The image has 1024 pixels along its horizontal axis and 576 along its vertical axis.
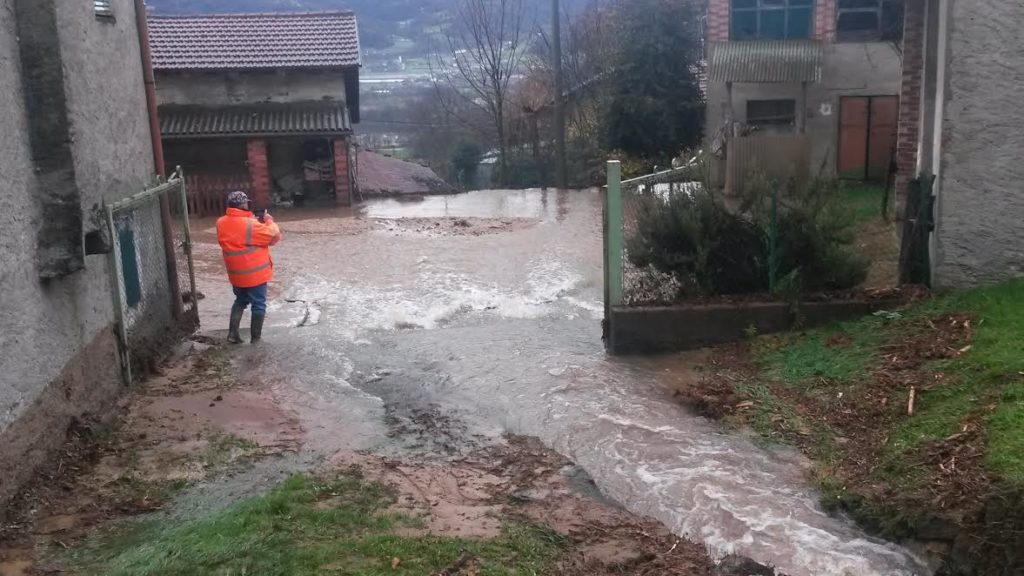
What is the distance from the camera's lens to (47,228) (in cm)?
638

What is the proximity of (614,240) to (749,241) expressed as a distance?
4.31 ft

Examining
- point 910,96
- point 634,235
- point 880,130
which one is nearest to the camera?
point 634,235

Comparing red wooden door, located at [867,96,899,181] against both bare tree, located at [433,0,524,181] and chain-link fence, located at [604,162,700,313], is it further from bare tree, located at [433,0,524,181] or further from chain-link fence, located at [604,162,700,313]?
bare tree, located at [433,0,524,181]

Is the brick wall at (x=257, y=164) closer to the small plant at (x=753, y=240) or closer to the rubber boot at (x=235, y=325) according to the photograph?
the rubber boot at (x=235, y=325)

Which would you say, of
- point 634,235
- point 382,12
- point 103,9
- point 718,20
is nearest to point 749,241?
point 634,235

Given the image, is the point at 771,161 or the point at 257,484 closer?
the point at 257,484

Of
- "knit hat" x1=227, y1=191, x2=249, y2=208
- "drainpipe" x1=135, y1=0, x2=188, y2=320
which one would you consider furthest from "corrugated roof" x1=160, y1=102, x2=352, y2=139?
"knit hat" x1=227, y1=191, x2=249, y2=208

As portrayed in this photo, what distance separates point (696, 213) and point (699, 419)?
242cm

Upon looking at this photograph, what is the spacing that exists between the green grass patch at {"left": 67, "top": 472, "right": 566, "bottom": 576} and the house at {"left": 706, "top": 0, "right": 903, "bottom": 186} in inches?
665

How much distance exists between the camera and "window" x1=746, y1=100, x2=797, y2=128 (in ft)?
72.8

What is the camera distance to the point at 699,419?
738cm

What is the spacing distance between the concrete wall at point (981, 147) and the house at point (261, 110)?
644 inches

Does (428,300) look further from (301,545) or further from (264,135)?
(264,135)

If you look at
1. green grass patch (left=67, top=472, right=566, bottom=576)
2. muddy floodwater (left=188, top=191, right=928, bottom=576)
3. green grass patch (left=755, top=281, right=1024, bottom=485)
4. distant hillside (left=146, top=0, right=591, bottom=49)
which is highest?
distant hillside (left=146, top=0, right=591, bottom=49)
